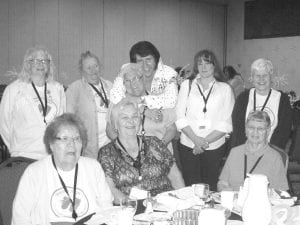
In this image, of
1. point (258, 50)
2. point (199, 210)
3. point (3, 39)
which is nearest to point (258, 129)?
point (199, 210)

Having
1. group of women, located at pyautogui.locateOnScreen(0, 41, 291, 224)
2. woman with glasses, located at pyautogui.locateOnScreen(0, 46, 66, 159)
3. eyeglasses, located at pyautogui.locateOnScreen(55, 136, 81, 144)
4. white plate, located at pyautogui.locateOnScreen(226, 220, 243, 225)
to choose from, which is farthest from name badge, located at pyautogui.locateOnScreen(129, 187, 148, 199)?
woman with glasses, located at pyautogui.locateOnScreen(0, 46, 66, 159)

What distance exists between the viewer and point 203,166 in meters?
3.82

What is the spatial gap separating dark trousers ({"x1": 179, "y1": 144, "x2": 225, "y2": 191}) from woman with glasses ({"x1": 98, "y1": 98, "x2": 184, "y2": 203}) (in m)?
0.87

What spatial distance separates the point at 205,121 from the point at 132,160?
1.17 metres

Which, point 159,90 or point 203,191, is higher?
point 159,90

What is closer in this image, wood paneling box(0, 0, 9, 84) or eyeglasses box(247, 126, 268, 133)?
eyeglasses box(247, 126, 268, 133)

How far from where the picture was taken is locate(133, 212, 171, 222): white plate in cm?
202

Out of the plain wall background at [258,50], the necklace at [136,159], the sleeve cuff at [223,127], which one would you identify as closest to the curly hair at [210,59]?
the sleeve cuff at [223,127]

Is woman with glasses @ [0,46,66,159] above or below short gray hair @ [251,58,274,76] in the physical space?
below

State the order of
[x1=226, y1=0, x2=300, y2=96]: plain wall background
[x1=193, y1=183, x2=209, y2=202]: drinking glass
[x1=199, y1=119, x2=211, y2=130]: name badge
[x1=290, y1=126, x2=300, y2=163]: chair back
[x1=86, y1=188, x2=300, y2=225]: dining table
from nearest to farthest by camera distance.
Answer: [x1=86, y1=188, x2=300, y2=225]: dining table
[x1=193, y1=183, x2=209, y2=202]: drinking glass
[x1=199, y1=119, x2=211, y2=130]: name badge
[x1=290, y1=126, x2=300, y2=163]: chair back
[x1=226, y1=0, x2=300, y2=96]: plain wall background

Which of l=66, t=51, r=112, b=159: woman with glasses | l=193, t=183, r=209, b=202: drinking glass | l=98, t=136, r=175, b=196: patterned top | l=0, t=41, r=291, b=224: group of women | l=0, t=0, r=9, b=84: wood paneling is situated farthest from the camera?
l=0, t=0, r=9, b=84: wood paneling

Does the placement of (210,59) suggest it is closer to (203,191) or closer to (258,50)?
(203,191)

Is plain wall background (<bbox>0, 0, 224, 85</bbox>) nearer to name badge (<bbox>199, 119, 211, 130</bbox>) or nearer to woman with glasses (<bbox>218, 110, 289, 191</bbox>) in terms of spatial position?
name badge (<bbox>199, 119, 211, 130</bbox>)

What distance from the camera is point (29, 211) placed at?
7.52 ft
